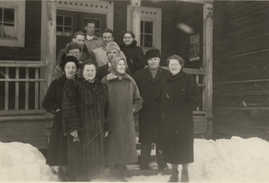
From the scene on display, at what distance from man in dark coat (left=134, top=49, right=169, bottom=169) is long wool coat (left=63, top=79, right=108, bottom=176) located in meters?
1.09

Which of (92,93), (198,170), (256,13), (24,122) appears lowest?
(198,170)

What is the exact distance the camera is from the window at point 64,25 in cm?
1070

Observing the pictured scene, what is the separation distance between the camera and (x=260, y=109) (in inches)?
333

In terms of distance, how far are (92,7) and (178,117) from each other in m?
6.01

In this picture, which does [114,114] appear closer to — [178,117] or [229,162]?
[178,117]

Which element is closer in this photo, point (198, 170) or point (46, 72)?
point (198, 170)

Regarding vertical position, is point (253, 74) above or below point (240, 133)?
above

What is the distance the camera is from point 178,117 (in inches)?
231

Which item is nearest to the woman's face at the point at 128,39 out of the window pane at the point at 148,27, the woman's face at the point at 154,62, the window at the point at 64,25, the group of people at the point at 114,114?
the group of people at the point at 114,114

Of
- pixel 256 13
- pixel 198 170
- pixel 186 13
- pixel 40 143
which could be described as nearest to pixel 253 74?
pixel 256 13

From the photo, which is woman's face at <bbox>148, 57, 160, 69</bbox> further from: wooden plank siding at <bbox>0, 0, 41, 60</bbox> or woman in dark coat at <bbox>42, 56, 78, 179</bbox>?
→ wooden plank siding at <bbox>0, 0, 41, 60</bbox>

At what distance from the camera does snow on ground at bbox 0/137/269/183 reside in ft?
19.7

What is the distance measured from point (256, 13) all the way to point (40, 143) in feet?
17.8

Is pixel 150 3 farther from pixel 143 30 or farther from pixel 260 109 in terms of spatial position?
pixel 260 109
